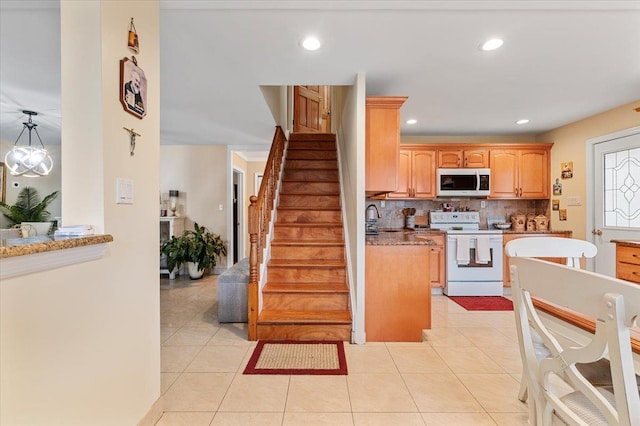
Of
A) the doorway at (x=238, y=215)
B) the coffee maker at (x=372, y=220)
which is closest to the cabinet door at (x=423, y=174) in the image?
the coffee maker at (x=372, y=220)

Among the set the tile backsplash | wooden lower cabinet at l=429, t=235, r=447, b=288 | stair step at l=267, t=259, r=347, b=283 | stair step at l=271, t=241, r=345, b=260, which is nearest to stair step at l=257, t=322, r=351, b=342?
stair step at l=267, t=259, r=347, b=283

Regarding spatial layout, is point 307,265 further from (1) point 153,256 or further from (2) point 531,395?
(2) point 531,395

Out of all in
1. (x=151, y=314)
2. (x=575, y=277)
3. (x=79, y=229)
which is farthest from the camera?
(x=151, y=314)

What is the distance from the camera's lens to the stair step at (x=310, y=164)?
468 centimetres

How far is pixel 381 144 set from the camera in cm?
284

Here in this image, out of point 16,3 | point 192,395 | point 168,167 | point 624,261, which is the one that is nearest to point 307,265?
point 192,395

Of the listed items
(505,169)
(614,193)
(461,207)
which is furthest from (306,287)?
(614,193)

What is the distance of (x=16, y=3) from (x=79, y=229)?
165 centimetres

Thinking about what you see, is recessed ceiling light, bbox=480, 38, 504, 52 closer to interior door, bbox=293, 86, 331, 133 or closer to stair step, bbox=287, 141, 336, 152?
stair step, bbox=287, 141, 336, 152

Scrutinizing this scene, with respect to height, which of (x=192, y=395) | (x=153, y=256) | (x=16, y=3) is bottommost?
(x=192, y=395)

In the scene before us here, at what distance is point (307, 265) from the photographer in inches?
127

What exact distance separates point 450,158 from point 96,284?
4647mm

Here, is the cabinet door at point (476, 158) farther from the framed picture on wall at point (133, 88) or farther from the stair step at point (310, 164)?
the framed picture on wall at point (133, 88)

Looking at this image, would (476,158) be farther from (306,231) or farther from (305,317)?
(305,317)
